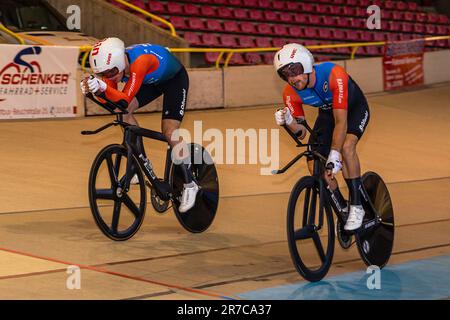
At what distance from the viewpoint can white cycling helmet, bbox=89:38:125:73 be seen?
25.4ft

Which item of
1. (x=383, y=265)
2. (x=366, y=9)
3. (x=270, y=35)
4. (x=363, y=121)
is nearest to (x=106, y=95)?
(x=363, y=121)

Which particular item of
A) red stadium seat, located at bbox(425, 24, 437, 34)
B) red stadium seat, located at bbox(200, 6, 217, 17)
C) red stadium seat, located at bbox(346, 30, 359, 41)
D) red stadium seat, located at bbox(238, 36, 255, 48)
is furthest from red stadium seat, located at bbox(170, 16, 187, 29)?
red stadium seat, located at bbox(425, 24, 437, 34)

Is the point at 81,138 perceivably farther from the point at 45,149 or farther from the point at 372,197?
the point at 372,197

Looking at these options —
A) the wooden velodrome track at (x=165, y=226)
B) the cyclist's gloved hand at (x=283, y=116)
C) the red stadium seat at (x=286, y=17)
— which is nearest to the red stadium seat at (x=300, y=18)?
the red stadium seat at (x=286, y=17)

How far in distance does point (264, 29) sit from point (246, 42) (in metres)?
1.06

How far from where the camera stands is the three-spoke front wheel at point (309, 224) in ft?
22.4

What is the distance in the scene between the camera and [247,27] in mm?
22297

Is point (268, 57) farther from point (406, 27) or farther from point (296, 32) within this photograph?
point (406, 27)

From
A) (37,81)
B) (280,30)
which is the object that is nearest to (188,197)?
(37,81)

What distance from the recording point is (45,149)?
41.6ft

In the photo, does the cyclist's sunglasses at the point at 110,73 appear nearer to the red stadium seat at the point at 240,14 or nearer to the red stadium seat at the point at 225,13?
the red stadium seat at the point at 225,13

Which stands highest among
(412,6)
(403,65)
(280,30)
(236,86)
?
(412,6)

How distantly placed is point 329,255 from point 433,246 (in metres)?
1.69

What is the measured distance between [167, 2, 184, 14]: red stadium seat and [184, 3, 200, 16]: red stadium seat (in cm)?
11
